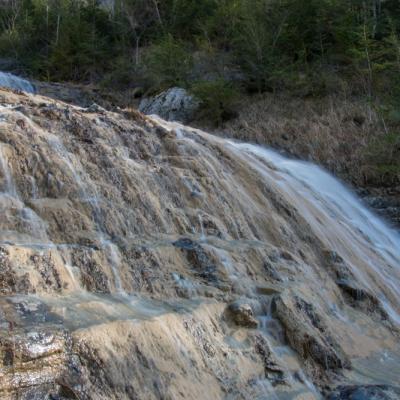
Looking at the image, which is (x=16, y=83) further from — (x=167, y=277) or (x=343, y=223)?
(x=167, y=277)

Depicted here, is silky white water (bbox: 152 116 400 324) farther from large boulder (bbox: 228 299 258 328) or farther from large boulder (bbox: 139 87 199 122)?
large boulder (bbox: 139 87 199 122)

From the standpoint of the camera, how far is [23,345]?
353 cm

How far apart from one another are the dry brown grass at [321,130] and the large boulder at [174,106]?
6.15 ft

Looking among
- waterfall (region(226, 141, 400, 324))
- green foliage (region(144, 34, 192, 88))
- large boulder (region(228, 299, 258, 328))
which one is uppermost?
green foliage (region(144, 34, 192, 88))

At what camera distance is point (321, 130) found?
15.1 m

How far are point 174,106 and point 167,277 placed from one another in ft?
47.5

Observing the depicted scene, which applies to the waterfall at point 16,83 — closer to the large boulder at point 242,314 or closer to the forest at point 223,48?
the forest at point 223,48

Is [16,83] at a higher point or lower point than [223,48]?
lower

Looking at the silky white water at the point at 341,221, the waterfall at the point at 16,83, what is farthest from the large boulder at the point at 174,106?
the silky white water at the point at 341,221

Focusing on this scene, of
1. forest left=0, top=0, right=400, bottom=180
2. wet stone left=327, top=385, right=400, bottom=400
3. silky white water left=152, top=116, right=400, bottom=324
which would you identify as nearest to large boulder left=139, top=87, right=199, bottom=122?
forest left=0, top=0, right=400, bottom=180

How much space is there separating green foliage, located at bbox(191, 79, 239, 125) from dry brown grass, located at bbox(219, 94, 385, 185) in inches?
24.5

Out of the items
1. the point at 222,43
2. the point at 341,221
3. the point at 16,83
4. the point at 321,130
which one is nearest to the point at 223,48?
the point at 222,43

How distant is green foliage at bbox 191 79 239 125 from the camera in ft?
60.6

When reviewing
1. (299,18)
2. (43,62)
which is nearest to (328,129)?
(299,18)
